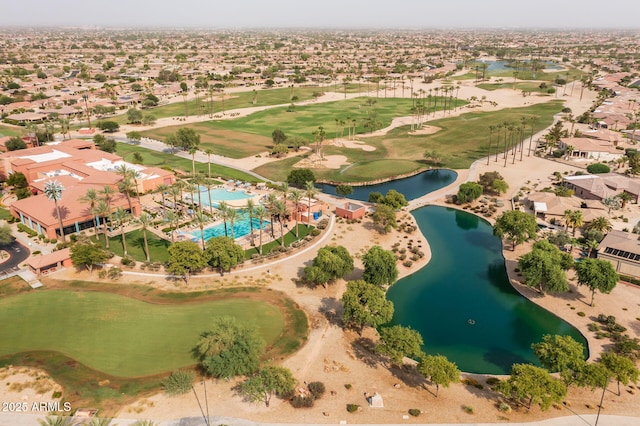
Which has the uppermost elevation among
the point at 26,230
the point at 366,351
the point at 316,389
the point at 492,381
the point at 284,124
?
the point at 284,124

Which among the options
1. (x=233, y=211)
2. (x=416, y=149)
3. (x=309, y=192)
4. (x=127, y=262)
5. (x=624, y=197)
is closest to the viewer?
(x=127, y=262)

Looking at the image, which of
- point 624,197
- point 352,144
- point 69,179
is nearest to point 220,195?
point 69,179

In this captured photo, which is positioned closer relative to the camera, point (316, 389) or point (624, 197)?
point (316, 389)

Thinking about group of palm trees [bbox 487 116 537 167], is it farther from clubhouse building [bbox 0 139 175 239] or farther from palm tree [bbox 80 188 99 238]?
palm tree [bbox 80 188 99 238]

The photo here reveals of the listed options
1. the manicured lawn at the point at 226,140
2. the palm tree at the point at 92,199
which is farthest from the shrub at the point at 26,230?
the manicured lawn at the point at 226,140

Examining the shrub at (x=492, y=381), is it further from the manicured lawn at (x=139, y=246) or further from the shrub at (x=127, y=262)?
the shrub at (x=127, y=262)

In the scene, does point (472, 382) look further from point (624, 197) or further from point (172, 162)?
point (172, 162)

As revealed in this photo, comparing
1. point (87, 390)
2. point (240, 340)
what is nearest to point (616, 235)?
point (240, 340)
